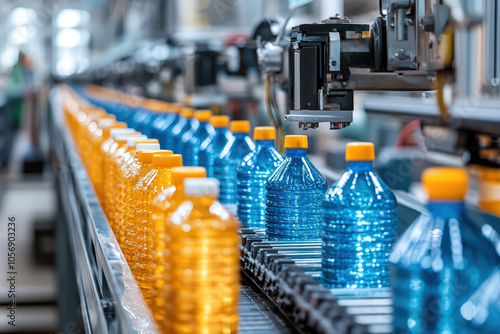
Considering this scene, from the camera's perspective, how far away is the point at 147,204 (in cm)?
163

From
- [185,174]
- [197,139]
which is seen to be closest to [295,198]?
[185,174]

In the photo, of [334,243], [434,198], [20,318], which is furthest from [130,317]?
[20,318]

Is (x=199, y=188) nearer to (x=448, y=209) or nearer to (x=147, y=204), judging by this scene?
(x=448, y=209)

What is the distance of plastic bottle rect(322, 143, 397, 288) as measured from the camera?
1383 millimetres

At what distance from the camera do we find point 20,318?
4.67 metres

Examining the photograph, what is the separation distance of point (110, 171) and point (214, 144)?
382mm

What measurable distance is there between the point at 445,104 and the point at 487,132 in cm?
222

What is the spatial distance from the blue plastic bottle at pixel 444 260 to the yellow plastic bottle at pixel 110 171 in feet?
4.41

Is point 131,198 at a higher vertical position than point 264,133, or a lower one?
lower

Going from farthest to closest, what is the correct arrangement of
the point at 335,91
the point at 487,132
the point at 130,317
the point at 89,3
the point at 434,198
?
the point at 89,3 < the point at 487,132 < the point at 335,91 < the point at 130,317 < the point at 434,198

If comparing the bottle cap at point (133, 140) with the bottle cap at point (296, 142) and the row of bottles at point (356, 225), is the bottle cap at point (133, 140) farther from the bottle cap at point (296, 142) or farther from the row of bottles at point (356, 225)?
the bottle cap at point (296, 142)

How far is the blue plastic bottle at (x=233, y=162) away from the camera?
2.34 m

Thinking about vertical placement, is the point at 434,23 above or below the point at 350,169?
above

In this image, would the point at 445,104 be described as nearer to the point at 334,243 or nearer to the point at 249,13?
the point at 334,243
